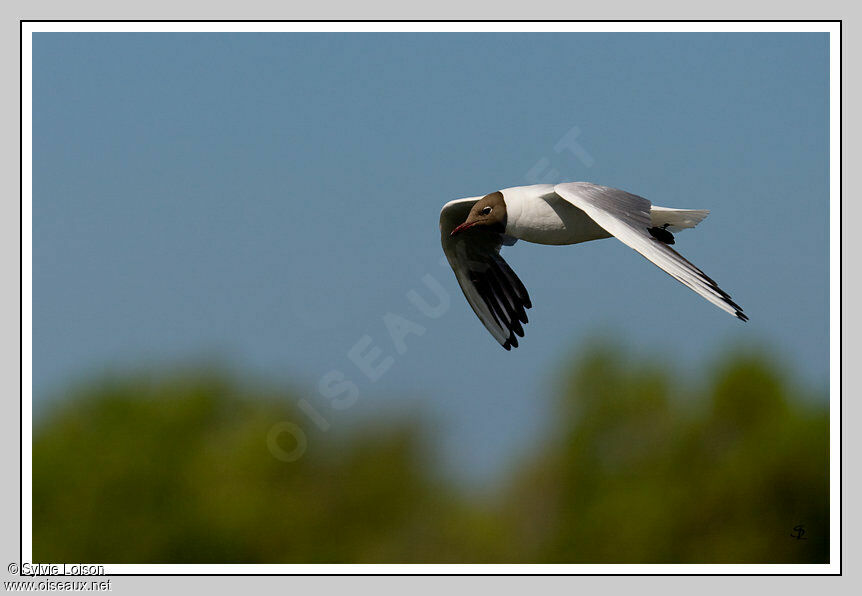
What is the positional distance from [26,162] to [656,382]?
23.0ft

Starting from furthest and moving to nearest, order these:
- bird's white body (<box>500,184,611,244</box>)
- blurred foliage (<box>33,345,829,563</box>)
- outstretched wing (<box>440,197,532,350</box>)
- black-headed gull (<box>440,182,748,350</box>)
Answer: blurred foliage (<box>33,345,829,563</box>) → outstretched wing (<box>440,197,532,350</box>) → bird's white body (<box>500,184,611,244</box>) → black-headed gull (<box>440,182,748,350</box>)

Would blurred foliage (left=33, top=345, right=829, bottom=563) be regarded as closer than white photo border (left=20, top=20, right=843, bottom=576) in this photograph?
No

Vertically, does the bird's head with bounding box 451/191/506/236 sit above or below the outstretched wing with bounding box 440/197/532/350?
above

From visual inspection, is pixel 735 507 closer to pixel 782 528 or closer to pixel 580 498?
pixel 782 528

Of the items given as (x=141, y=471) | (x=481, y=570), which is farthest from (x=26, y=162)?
(x=141, y=471)

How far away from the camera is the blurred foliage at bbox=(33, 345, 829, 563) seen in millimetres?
9031

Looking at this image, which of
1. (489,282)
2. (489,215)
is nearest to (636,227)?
(489,215)

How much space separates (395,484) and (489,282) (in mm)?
5034

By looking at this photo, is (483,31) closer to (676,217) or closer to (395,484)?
(676,217)

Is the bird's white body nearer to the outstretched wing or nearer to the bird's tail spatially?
the bird's tail

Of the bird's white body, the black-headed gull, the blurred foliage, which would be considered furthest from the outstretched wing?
the blurred foliage

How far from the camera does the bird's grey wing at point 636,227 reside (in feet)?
Answer: 9.97

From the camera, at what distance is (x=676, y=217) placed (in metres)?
3.97

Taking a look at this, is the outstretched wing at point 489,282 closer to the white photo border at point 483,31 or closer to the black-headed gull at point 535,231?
the black-headed gull at point 535,231
